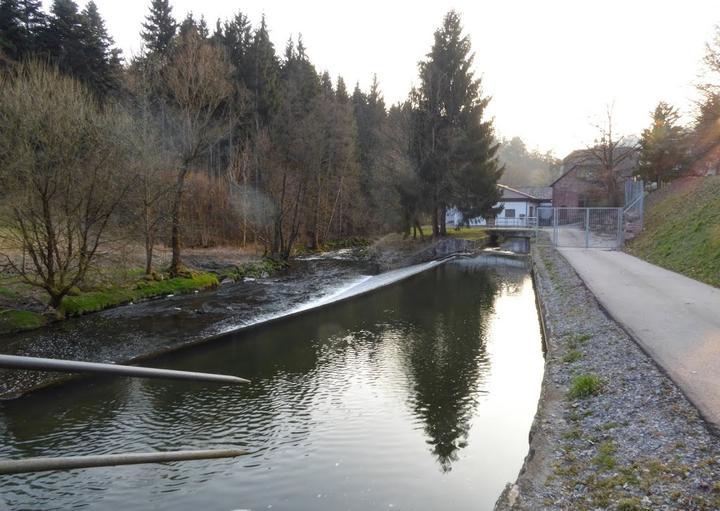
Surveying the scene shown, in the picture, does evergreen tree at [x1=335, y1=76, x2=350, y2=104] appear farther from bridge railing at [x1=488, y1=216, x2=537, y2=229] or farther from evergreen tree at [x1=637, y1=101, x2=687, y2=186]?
evergreen tree at [x1=637, y1=101, x2=687, y2=186]

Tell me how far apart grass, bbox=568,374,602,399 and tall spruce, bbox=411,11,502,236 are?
30094mm

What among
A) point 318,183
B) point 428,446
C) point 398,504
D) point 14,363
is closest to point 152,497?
point 398,504

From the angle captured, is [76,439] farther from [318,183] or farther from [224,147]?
[224,147]

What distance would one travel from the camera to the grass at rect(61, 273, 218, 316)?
50.1ft

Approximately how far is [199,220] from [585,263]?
71.5 ft

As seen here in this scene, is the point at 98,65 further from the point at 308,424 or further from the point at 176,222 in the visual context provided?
the point at 308,424

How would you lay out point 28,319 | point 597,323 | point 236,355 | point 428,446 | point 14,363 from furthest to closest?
point 28,319 → point 236,355 → point 597,323 → point 428,446 → point 14,363

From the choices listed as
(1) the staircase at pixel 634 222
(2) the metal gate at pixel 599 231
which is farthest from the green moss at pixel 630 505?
(1) the staircase at pixel 634 222

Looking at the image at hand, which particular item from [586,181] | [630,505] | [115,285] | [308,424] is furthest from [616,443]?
[586,181]

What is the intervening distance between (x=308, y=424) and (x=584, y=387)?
4377 millimetres

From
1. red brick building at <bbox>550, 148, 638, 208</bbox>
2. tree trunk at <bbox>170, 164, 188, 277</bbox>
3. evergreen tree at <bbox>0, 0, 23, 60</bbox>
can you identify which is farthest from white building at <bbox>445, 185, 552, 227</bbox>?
evergreen tree at <bbox>0, 0, 23, 60</bbox>

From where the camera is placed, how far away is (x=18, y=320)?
13.3 m

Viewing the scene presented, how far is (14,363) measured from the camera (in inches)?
70.4

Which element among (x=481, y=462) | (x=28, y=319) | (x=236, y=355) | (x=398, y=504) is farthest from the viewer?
(x=28, y=319)
